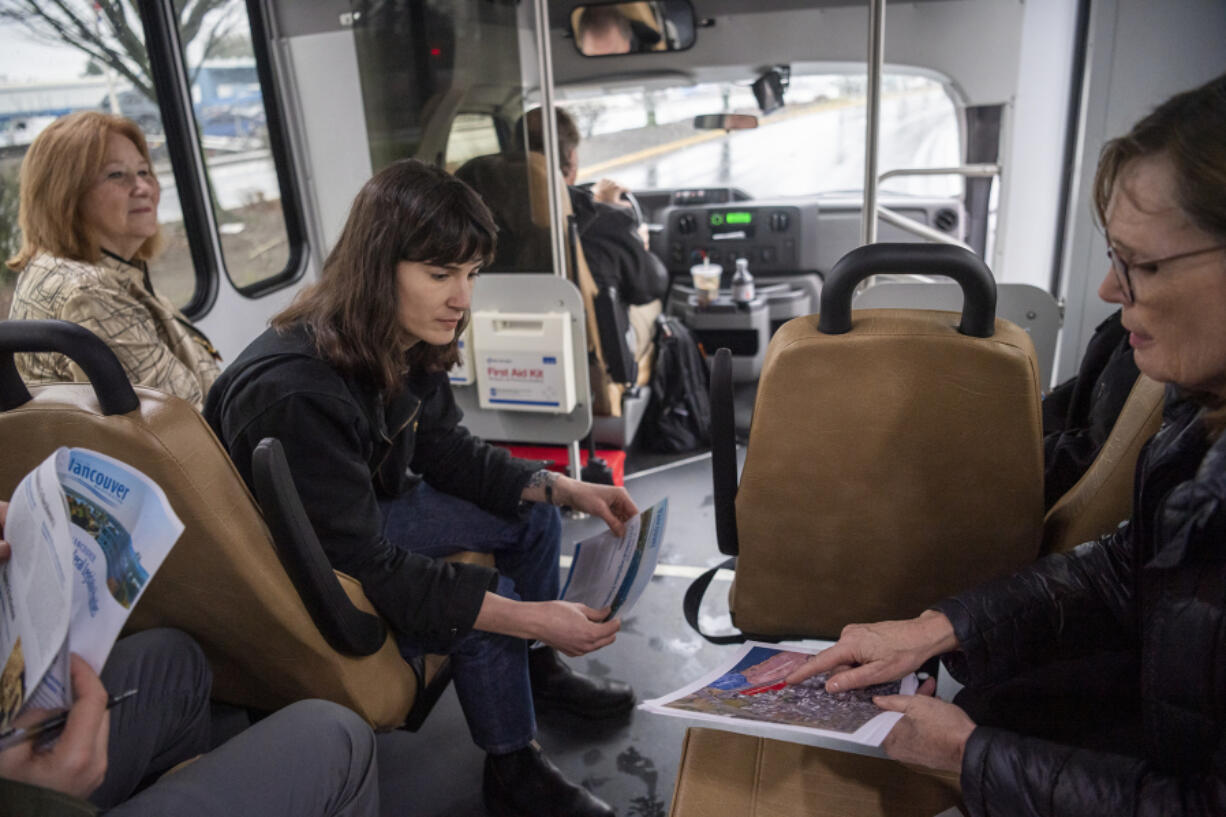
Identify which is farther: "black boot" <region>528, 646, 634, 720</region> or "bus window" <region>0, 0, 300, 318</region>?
"bus window" <region>0, 0, 300, 318</region>

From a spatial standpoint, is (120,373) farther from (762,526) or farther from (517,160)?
(517,160)

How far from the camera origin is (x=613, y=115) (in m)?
5.25

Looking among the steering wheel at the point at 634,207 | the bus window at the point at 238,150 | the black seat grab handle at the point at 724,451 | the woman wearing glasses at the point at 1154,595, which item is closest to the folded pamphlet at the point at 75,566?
the woman wearing glasses at the point at 1154,595

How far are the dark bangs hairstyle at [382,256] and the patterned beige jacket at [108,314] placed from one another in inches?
26.4

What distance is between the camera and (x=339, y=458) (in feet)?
4.75

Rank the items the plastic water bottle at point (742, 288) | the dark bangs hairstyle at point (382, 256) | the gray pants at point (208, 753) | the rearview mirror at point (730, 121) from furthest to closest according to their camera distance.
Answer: the plastic water bottle at point (742, 288)
the rearview mirror at point (730, 121)
the dark bangs hairstyle at point (382, 256)
the gray pants at point (208, 753)

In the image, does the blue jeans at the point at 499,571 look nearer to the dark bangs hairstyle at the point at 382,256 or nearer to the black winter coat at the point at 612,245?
the dark bangs hairstyle at the point at 382,256

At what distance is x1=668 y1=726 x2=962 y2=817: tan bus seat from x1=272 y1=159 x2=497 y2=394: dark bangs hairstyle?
0.92 meters

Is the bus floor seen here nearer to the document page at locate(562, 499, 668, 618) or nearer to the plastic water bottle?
the document page at locate(562, 499, 668, 618)

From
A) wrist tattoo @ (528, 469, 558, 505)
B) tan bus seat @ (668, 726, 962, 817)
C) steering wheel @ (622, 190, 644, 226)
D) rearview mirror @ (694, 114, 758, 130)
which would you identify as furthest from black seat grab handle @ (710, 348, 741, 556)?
rearview mirror @ (694, 114, 758, 130)

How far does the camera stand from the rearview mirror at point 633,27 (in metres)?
4.03

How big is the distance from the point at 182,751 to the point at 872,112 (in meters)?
2.29

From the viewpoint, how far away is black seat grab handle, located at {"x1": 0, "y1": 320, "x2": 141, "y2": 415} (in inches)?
44.4

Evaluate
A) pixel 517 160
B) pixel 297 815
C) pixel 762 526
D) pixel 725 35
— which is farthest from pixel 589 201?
pixel 297 815
